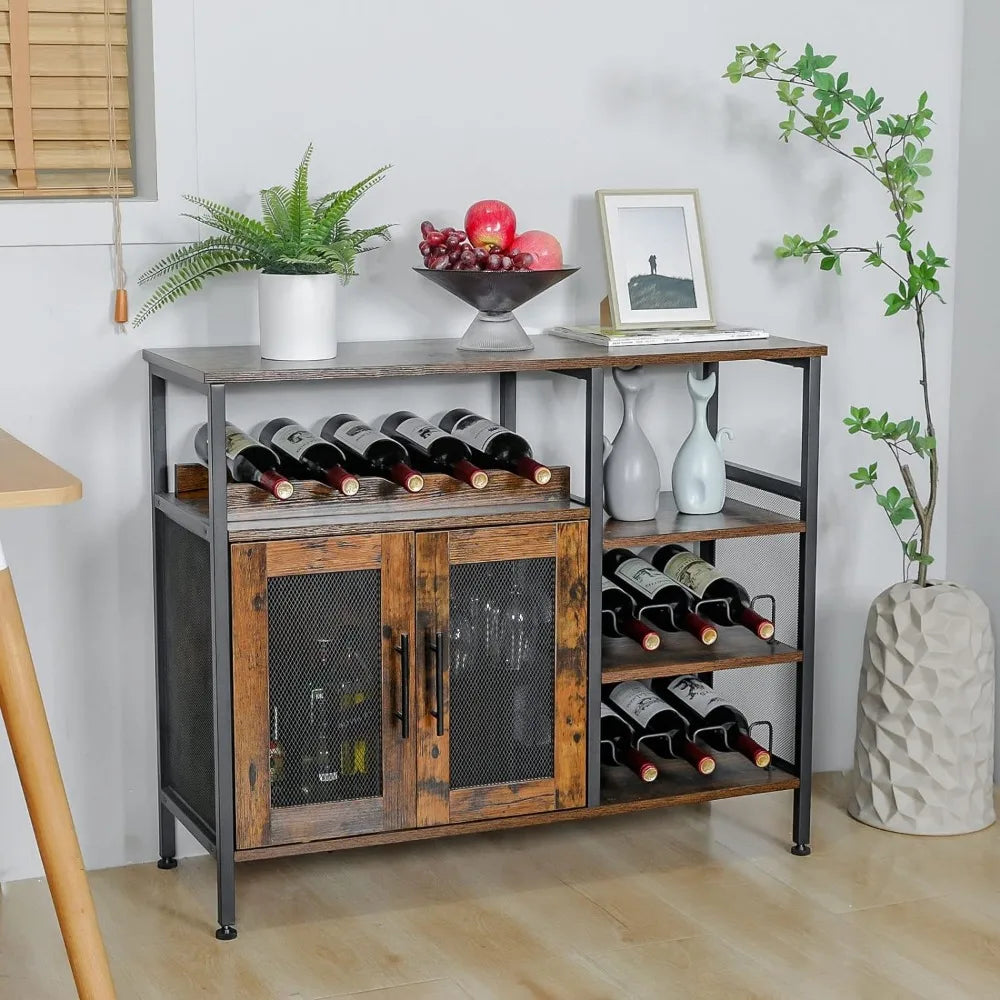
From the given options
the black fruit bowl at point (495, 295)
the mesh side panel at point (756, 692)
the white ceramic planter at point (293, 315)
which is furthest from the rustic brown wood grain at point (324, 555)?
the mesh side panel at point (756, 692)

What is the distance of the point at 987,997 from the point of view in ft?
8.73

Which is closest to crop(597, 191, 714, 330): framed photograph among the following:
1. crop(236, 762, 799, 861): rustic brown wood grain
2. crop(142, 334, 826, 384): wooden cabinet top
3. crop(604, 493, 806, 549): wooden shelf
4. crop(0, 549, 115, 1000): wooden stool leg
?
crop(142, 334, 826, 384): wooden cabinet top

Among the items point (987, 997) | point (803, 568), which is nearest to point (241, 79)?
point (803, 568)

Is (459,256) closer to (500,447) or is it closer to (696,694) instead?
(500,447)

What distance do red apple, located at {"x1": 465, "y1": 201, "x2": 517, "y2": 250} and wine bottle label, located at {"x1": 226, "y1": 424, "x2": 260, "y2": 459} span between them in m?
0.57

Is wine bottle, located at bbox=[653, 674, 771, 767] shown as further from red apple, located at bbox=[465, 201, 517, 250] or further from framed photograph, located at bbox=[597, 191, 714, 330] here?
red apple, located at bbox=[465, 201, 517, 250]

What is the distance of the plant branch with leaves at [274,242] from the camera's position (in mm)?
2891

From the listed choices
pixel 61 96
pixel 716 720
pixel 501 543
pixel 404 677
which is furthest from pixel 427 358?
pixel 716 720

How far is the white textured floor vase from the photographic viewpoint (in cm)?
334

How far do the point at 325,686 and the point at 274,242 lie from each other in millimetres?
818

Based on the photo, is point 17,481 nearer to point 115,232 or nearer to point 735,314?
point 115,232

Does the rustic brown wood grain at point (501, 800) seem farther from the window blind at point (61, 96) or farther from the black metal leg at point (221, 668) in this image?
the window blind at point (61, 96)

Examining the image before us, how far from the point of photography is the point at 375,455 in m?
2.96

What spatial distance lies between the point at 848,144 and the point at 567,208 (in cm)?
72
